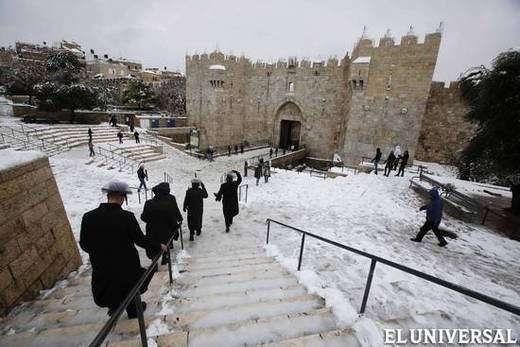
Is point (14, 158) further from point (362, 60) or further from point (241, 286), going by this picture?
point (362, 60)

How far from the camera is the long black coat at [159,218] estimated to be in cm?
332

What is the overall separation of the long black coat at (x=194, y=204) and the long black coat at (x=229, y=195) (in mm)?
553

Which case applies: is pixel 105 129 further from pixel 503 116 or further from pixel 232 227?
pixel 503 116

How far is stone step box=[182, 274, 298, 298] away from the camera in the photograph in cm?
273

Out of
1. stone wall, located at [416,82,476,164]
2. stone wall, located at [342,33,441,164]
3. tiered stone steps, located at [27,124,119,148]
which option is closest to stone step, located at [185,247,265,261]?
stone wall, located at [342,33,441,164]

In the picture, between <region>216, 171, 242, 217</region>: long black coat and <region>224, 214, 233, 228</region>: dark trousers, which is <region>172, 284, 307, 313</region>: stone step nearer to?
<region>216, 171, 242, 217</region>: long black coat

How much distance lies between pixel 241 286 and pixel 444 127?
62.7 feet

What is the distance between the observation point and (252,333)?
1888 mm

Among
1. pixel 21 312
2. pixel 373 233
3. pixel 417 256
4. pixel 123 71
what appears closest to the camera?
pixel 21 312

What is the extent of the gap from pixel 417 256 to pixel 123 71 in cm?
5532

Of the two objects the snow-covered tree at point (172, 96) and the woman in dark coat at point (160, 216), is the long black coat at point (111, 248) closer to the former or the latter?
the woman in dark coat at point (160, 216)

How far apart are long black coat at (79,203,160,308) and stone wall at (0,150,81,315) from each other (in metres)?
1.32

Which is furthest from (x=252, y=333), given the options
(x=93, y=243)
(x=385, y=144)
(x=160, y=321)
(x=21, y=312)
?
(x=385, y=144)

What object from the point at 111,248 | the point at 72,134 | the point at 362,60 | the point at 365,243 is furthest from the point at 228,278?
the point at 72,134
